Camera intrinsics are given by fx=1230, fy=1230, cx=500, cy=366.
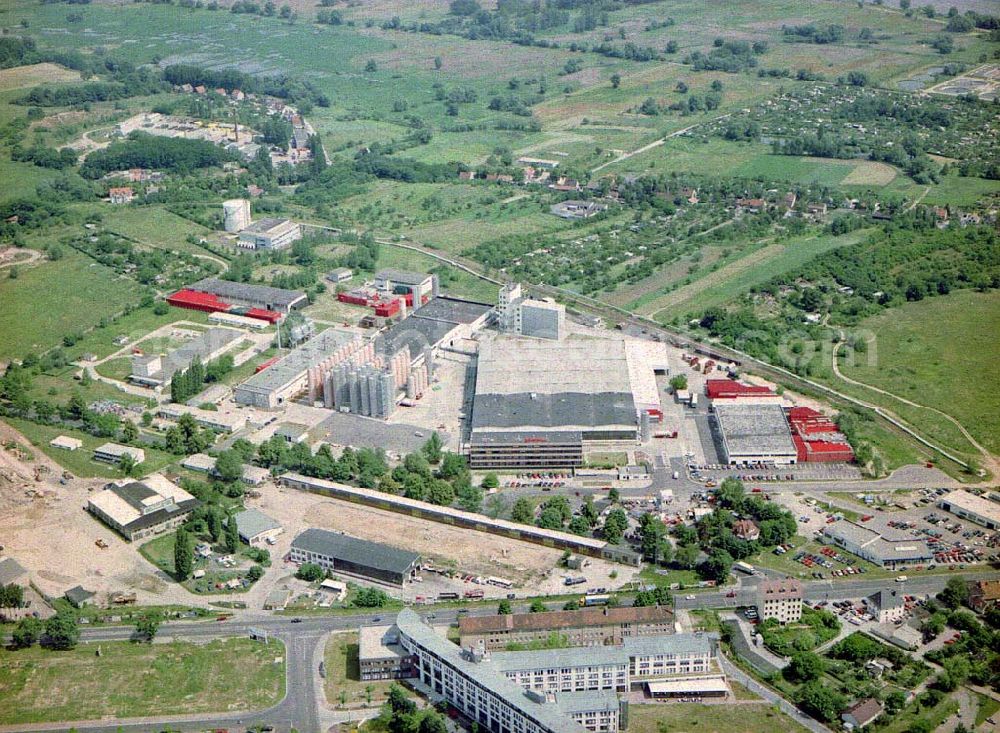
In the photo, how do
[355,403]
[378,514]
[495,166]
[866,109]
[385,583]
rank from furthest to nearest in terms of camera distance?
[866,109]
[495,166]
[355,403]
[378,514]
[385,583]

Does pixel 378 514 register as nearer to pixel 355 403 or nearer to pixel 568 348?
pixel 355 403

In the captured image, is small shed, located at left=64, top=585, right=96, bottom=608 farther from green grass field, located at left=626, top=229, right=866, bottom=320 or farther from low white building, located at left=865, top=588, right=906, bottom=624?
green grass field, located at left=626, top=229, right=866, bottom=320

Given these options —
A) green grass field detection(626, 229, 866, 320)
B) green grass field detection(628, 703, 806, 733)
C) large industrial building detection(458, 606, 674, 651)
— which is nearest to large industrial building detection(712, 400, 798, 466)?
green grass field detection(626, 229, 866, 320)

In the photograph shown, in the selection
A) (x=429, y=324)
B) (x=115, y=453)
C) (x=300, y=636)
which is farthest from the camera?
(x=429, y=324)

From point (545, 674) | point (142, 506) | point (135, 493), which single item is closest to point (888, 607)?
point (545, 674)

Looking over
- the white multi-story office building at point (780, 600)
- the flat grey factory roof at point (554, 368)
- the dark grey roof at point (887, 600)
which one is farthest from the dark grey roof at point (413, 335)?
the dark grey roof at point (887, 600)

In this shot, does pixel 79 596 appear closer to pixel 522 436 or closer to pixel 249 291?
pixel 522 436

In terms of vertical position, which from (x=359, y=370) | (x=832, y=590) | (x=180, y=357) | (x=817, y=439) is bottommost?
(x=180, y=357)

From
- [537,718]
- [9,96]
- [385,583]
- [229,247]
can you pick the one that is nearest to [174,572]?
[385,583]
